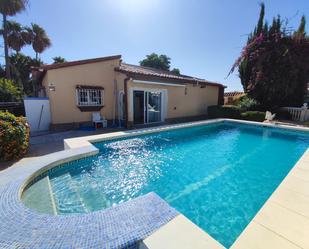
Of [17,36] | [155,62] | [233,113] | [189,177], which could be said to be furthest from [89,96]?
[155,62]

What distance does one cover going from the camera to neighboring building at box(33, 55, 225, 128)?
10633mm

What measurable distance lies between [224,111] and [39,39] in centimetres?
2358

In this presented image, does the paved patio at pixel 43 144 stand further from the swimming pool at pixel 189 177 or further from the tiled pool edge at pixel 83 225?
the tiled pool edge at pixel 83 225

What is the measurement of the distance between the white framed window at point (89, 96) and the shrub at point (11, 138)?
5.17 m

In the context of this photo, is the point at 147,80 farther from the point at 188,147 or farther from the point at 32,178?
the point at 32,178

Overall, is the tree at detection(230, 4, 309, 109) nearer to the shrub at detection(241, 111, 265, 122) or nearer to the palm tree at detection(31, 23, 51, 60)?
the shrub at detection(241, 111, 265, 122)

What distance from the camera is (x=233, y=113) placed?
1609cm

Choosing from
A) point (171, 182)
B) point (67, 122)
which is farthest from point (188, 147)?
point (67, 122)

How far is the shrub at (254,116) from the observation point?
14371 mm

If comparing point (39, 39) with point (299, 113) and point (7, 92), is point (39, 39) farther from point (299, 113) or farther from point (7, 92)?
point (299, 113)

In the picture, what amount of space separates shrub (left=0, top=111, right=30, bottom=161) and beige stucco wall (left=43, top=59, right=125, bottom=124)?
14.9ft

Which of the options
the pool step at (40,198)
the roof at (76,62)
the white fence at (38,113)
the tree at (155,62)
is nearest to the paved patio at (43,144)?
the white fence at (38,113)

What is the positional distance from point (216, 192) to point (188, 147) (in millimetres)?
3735

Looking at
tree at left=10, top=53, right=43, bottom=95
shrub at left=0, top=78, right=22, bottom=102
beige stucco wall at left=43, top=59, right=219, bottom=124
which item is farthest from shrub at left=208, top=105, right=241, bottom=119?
tree at left=10, top=53, right=43, bottom=95
